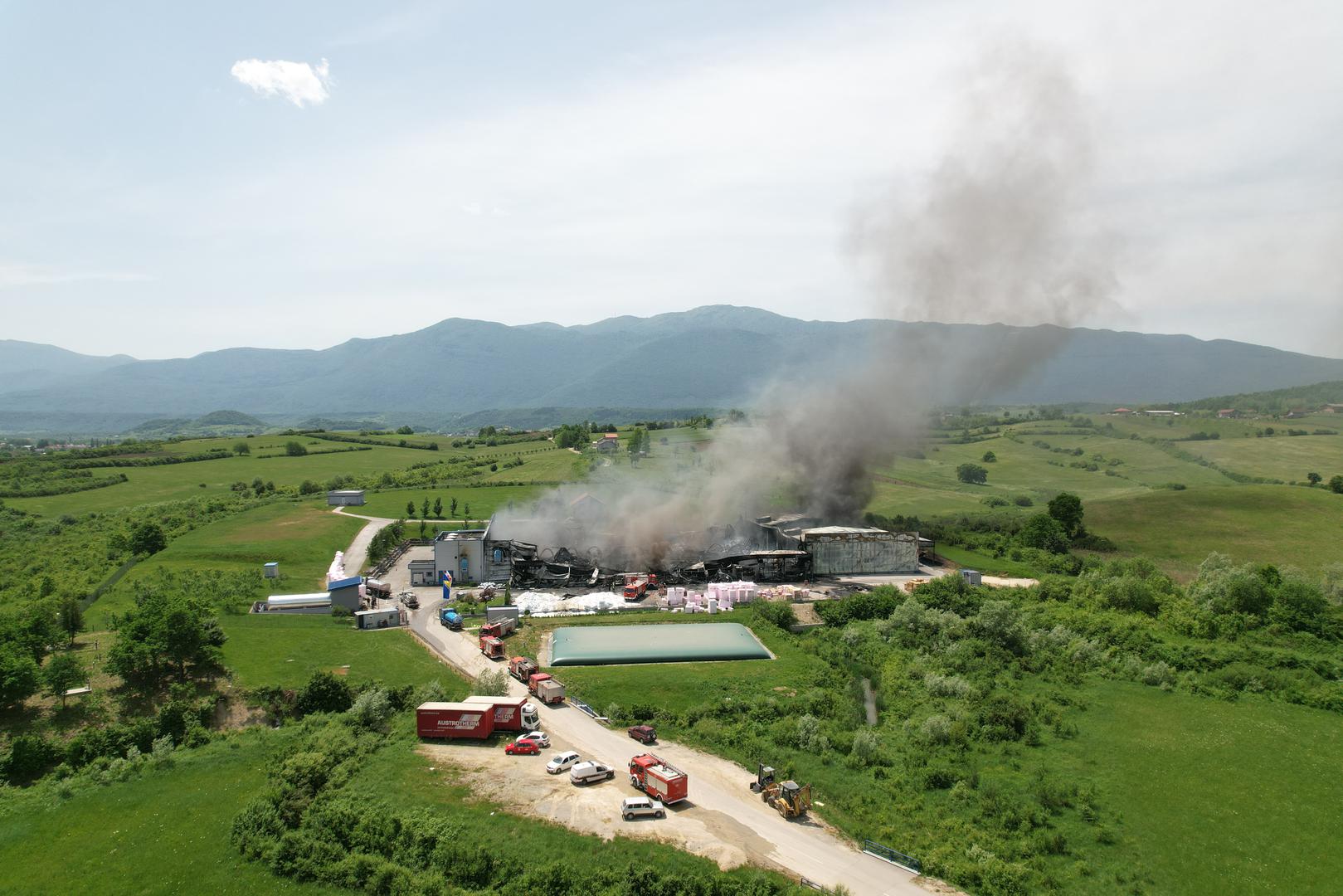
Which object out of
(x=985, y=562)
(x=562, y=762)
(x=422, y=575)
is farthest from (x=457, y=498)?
(x=562, y=762)

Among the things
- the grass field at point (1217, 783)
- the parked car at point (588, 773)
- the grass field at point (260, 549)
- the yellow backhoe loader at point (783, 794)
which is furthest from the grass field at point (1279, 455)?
the grass field at point (260, 549)

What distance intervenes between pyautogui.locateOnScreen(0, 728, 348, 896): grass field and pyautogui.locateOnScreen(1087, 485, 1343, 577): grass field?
217ft

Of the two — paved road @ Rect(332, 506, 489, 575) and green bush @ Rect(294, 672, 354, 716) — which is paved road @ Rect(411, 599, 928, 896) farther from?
paved road @ Rect(332, 506, 489, 575)

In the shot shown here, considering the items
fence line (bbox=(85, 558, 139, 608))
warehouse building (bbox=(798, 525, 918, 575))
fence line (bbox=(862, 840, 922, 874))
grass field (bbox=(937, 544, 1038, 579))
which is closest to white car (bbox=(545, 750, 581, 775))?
fence line (bbox=(862, 840, 922, 874))

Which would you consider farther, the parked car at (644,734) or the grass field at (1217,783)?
the parked car at (644,734)

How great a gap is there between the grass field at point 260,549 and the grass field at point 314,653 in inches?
372

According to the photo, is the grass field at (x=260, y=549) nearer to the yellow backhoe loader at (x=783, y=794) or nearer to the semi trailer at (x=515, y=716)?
the semi trailer at (x=515, y=716)

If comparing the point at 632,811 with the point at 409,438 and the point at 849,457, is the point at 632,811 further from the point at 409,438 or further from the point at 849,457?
the point at 409,438

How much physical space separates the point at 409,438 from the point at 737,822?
150 meters

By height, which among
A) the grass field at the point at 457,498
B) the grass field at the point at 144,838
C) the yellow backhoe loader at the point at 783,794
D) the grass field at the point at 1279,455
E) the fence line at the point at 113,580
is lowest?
the grass field at the point at 144,838

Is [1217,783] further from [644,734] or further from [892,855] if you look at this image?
[644,734]

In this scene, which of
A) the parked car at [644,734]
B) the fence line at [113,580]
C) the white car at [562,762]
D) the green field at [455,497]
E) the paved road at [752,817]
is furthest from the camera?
the green field at [455,497]

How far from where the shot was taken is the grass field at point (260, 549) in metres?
54.9

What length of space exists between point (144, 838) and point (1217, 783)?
37.3 m
